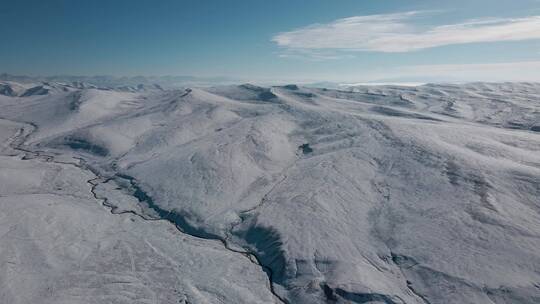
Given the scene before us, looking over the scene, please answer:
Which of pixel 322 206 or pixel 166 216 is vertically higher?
pixel 322 206

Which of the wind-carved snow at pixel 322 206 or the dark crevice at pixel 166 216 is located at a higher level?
the wind-carved snow at pixel 322 206

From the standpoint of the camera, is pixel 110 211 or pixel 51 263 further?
pixel 110 211

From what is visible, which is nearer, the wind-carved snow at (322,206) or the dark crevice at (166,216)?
the wind-carved snow at (322,206)

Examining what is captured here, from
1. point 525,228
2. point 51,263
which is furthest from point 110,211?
point 525,228

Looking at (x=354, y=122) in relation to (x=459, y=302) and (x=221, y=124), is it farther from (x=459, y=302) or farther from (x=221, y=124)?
(x=459, y=302)

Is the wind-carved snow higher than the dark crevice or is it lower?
higher

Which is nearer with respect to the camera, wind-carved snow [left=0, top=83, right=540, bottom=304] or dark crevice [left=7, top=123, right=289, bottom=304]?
wind-carved snow [left=0, top=83, right=540, bottom=304]

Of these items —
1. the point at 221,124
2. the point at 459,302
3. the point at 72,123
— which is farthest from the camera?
the point at 72,123

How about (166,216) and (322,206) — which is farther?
(166,216)
